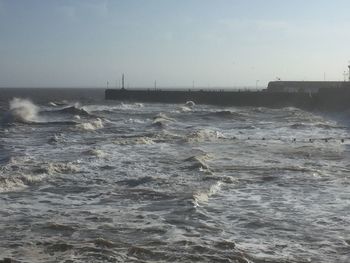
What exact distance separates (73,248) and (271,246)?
411 centimetres

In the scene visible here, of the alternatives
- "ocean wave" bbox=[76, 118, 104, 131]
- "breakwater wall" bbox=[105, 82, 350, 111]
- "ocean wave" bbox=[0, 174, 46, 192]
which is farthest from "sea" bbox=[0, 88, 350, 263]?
"breakwater wall" bbox=[105, 82, 350, 111]

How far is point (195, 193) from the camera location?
51.6ft

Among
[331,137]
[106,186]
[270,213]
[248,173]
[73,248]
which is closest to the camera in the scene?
[73,248]

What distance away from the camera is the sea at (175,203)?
1059 cm

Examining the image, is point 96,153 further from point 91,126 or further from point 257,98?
point 257,98

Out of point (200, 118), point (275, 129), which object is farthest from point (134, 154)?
point (200, 118)

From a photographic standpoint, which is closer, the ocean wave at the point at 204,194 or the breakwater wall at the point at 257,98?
the ocean wave at the point at 204,194

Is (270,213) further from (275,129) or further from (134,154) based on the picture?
(275,129)

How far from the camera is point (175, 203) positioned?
1470 centimetres

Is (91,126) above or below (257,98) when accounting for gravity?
below

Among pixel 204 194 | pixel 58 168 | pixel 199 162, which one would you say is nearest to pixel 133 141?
pixel 199 162

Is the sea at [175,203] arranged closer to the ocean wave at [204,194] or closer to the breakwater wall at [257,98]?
the ocean wave at [204,194]

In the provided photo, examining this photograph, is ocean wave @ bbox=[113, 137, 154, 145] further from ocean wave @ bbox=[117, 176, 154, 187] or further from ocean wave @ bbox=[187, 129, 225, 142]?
ocean wave @ bbox=[117, 176, 154, 187]

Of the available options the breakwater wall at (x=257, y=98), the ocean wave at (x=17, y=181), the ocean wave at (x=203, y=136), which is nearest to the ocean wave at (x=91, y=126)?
the ocean wave at (x=203, y=136)
